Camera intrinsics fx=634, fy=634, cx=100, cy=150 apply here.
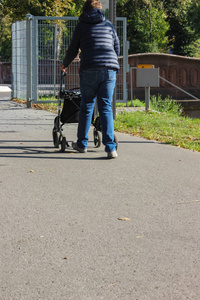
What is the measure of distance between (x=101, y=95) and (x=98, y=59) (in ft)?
1.41

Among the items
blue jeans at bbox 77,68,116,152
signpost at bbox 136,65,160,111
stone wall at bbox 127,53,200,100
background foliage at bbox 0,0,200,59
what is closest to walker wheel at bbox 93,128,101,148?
blue jeans at bbox 77,68,116,152

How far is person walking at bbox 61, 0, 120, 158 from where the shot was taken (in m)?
7.42

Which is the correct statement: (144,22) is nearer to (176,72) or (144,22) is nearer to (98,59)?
(176,72)

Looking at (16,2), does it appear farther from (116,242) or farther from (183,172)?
(116,242)

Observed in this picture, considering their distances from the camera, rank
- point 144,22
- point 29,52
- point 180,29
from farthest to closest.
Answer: point 180,29 < point 144,22 < point 29,52

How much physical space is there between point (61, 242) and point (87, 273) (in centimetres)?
62

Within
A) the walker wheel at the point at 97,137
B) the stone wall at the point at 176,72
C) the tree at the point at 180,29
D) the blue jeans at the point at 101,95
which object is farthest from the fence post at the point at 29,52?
the tree at the point at 180,29

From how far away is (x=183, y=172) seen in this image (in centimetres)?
687

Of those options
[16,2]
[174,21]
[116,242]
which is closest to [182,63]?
[16,2]

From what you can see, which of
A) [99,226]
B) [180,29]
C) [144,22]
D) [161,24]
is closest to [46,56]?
[99,226]

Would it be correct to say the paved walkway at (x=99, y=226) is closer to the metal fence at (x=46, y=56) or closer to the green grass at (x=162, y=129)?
the green grass at (x=162, y=129)

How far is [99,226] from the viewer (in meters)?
4.53

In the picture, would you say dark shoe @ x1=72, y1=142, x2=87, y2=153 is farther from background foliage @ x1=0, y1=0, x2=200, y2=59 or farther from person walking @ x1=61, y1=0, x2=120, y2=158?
background foliage @ x1=0, y1=0, x2=200, y2=59

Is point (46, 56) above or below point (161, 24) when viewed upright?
below
